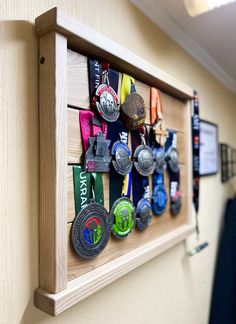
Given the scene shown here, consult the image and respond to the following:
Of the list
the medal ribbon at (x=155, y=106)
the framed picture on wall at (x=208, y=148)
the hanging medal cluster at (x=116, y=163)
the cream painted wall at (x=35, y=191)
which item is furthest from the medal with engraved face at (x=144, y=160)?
the framed picture on wall at (x=208, y=148)

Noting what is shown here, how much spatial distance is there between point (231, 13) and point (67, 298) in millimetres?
1187

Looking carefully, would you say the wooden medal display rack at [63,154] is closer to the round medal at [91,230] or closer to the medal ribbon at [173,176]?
the round medal at [91,230]

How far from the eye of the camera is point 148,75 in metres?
0.82

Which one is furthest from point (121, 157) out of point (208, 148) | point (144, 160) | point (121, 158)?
point (208, 148)

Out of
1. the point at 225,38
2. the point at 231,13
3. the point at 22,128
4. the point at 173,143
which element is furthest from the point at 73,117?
the point at 225,38

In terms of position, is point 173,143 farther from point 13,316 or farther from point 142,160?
point 13,316

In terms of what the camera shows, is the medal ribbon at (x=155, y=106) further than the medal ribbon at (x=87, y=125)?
Yes

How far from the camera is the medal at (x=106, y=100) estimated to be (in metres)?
0.65

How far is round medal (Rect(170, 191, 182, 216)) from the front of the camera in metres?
0.99

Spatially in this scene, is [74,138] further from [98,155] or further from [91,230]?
[91,230]

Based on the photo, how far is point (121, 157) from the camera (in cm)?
72

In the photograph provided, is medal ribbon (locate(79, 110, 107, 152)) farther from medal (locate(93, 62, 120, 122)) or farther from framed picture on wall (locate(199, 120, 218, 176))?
framed picture on wall (locate(199, 120, 218, 176))

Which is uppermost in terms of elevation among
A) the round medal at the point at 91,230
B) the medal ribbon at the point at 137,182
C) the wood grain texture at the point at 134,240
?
the medal ribbon at the point at 137,182

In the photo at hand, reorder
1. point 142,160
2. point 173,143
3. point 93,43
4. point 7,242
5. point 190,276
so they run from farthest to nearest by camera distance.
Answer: point 190,276 → point 173,143 → point 142,160 → point 93,43 → point 7,242
